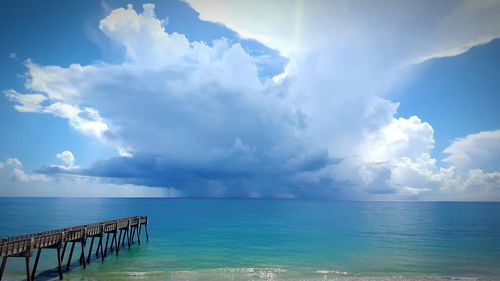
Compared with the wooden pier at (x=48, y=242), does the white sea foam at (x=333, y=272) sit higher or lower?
lower

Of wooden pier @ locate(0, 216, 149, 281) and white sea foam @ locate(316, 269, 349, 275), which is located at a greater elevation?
wooden pier @ locate(0, 216, 149, 281)

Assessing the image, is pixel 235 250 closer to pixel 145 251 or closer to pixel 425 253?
pixel 145 251

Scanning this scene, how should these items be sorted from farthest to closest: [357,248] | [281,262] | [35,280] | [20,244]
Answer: [357,248] → [281,262] → [35,280] → [20,244]

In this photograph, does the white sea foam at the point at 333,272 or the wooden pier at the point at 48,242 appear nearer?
the wooden pier at the point at 48,242

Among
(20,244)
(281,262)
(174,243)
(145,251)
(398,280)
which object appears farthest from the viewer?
(174,243)

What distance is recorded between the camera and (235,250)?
154 feet

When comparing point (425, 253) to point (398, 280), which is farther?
point (425, 253)

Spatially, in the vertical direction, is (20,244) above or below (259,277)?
above

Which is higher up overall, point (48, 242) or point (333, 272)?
point (48, 242)

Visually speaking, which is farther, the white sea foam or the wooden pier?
the white sea foam

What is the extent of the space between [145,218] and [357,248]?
104 feet

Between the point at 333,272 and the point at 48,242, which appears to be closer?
the point at 48,242

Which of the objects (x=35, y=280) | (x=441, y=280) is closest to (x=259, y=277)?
(x=441, y=280)

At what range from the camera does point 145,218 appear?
180 ft
